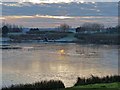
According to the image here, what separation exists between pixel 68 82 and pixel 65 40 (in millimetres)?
72921

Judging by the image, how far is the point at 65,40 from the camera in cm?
9306

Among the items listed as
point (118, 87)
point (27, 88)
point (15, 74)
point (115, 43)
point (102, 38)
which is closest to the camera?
point (118, 87)

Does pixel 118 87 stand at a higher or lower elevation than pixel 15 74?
higher

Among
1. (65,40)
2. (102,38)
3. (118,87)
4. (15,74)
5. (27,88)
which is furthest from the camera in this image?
(65,40)

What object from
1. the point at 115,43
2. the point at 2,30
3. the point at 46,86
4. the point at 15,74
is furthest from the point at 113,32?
the point at 46,86

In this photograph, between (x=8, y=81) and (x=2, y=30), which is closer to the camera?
(x=8, y=81)

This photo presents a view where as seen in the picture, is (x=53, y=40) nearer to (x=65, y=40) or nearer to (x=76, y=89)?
(x=65, y=40)

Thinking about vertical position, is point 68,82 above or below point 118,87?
below

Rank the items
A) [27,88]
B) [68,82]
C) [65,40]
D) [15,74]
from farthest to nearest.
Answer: [65,40], [15,74], [68,82], [27,88]

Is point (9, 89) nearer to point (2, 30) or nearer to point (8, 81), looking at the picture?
point (8, 81)

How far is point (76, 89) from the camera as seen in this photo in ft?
41.5

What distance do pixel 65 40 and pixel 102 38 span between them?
1235 cm

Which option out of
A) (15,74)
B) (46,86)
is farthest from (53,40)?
(46,86)

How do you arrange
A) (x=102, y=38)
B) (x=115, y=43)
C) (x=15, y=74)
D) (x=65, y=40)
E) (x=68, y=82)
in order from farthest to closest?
(x=65, y=40) < (x=102, y=38) < (x=115, y=43) < (x=15, y=74) < (x=68, y=82)
